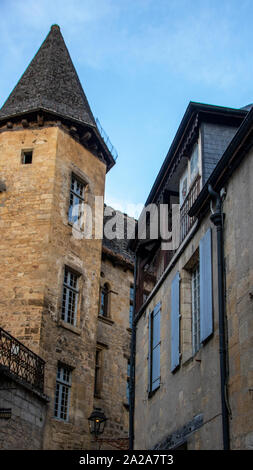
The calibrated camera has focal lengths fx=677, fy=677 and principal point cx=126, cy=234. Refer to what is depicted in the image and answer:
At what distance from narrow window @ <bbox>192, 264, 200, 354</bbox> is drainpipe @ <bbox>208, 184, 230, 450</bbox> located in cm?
140

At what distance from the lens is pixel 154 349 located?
13.9 metres

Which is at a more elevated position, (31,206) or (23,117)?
(23,117)

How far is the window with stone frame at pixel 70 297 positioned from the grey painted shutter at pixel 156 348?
5886 mm

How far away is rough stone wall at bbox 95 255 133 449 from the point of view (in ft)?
72.4

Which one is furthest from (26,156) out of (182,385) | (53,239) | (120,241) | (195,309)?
(182,385)

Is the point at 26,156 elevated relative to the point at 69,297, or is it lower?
elevated

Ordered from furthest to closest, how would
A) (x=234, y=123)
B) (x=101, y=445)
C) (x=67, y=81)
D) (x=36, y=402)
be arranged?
(x=67, y=81), (x=101, y=445), (x=36, y=402), (x=234, y=123)

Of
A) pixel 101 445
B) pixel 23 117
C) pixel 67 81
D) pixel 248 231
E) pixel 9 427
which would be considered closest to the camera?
pixel 248 231

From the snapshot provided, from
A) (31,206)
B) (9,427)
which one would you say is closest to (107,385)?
(31,206)

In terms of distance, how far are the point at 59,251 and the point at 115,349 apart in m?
5.18

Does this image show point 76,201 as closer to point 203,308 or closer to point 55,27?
point 55,27

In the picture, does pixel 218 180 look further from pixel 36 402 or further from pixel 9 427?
pixel 36 402

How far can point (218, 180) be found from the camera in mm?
10969

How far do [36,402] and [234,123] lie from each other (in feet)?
28.0
